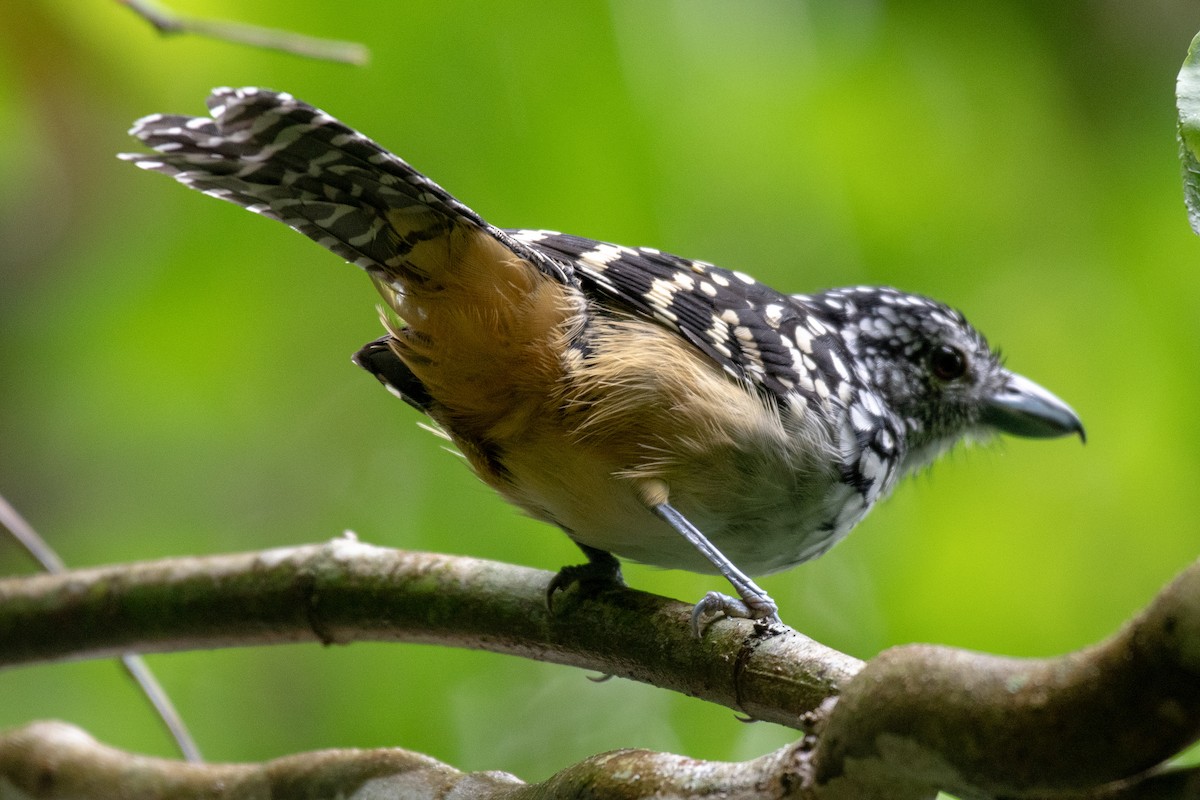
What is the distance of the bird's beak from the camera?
2959 millimetres

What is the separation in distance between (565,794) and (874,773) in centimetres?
49

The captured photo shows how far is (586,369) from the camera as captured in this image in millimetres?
2277

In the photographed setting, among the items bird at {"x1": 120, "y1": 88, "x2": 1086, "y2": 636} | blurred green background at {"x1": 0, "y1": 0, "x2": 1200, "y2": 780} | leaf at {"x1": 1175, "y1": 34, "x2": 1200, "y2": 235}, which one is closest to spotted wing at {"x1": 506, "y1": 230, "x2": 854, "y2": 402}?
bird at {"x1": 120, "y1": 88, "x2": 1086, "y2": 636}

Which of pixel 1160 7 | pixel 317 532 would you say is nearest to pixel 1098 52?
pixel 1160 7

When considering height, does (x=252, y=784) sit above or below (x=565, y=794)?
below

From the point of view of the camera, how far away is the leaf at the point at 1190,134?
1.30 meters

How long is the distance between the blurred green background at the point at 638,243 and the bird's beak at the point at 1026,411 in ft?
0.64

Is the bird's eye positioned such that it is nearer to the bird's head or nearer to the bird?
the bird's head

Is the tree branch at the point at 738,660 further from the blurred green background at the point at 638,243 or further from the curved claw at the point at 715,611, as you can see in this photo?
the blurred green background at the point at 638,243

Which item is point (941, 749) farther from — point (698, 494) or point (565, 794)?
point (698, 494)

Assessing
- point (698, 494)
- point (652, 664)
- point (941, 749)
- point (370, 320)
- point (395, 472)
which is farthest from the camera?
point (370, 320)

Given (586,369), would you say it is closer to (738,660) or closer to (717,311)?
(717,311)

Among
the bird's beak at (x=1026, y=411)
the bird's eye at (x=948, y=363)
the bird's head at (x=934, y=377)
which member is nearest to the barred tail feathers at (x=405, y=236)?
the bird's head at (x=934, y=377)

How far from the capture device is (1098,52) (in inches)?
148
